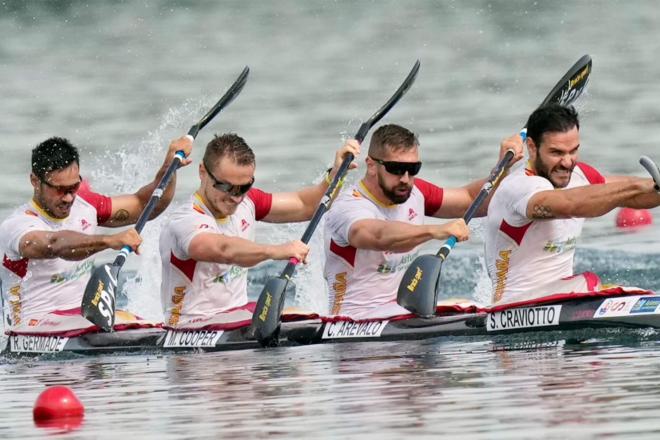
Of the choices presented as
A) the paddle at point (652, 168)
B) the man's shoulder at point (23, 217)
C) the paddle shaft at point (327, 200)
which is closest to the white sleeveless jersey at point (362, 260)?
the paddle shaft at point (327, 200)

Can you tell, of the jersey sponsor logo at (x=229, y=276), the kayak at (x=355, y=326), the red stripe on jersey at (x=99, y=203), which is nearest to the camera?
the kayak at (x=355, y=326)

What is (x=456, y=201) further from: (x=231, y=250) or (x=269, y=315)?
(x=231, y=250)

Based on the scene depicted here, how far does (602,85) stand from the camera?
34.0 meters

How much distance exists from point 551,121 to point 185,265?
3.27 m

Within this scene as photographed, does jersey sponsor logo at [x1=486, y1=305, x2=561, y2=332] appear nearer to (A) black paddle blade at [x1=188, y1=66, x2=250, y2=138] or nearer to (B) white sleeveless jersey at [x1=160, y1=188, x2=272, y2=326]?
(B) white sleeveless jersey at [x1=160, y1=188, x2=272, y2=326]

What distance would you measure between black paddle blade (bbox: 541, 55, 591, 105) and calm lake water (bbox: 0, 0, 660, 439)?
9.71 ft

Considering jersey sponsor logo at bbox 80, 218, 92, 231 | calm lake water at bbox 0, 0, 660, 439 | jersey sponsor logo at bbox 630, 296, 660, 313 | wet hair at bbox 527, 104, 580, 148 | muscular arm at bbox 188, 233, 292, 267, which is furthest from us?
jersey sponsor logo at bbox 80, 218, 92, 231

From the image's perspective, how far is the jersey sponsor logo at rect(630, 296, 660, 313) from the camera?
11.9m

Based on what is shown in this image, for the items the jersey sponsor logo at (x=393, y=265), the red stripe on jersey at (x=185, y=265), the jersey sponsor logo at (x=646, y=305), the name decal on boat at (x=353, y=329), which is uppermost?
the red stripe on jersey at (x=185, y=265)

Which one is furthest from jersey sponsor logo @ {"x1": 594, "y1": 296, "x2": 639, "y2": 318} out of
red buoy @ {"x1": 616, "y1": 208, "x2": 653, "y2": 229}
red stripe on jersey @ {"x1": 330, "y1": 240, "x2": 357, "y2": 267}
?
red buoy @ {"x1": 616, "y1": 208, "x2": 653, "y2": 229}

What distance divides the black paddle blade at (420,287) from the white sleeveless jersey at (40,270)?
3.12 m

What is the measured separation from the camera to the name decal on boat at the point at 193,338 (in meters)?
13.9

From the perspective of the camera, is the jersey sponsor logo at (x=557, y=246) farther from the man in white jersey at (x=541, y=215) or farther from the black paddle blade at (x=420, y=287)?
the black paddle blade at (x=420, y=287)

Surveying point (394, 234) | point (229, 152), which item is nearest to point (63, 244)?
point (229, 152)
